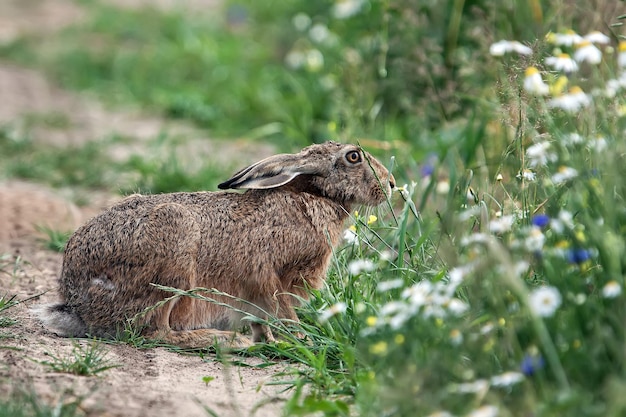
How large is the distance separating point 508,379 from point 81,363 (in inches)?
74.9

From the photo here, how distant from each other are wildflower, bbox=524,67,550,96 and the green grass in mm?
2130

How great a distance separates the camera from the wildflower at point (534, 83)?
4.29m

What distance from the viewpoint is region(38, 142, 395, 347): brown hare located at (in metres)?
4.92

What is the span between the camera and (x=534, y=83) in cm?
430

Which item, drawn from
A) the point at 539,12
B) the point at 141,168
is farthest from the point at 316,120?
the point at 539,12

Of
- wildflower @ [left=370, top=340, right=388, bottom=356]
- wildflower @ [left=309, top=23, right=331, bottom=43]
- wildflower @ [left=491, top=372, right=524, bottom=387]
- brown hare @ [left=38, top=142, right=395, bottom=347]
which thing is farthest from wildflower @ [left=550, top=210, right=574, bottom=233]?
wildflower @ [left=309, top=23, right=331, bottom=43]

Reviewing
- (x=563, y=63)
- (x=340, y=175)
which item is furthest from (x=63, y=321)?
(x=563, y=63)

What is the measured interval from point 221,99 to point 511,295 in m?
6.87

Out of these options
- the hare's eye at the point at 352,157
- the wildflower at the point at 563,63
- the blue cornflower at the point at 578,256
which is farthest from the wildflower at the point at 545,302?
the hare's eye at the point at 352,157

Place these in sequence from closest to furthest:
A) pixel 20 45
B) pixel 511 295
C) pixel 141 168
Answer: pixel 511 295
pixel 141 168
pixel 20 45

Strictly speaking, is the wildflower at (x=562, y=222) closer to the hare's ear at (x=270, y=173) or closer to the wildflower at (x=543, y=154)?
the wildflower at (x=543, y=154)

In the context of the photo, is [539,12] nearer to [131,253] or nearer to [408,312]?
[131,253]

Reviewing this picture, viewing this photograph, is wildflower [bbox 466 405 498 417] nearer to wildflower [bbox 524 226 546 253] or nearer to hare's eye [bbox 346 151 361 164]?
wildflower [bbox 524 226 546 253]

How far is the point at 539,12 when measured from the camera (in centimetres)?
722
